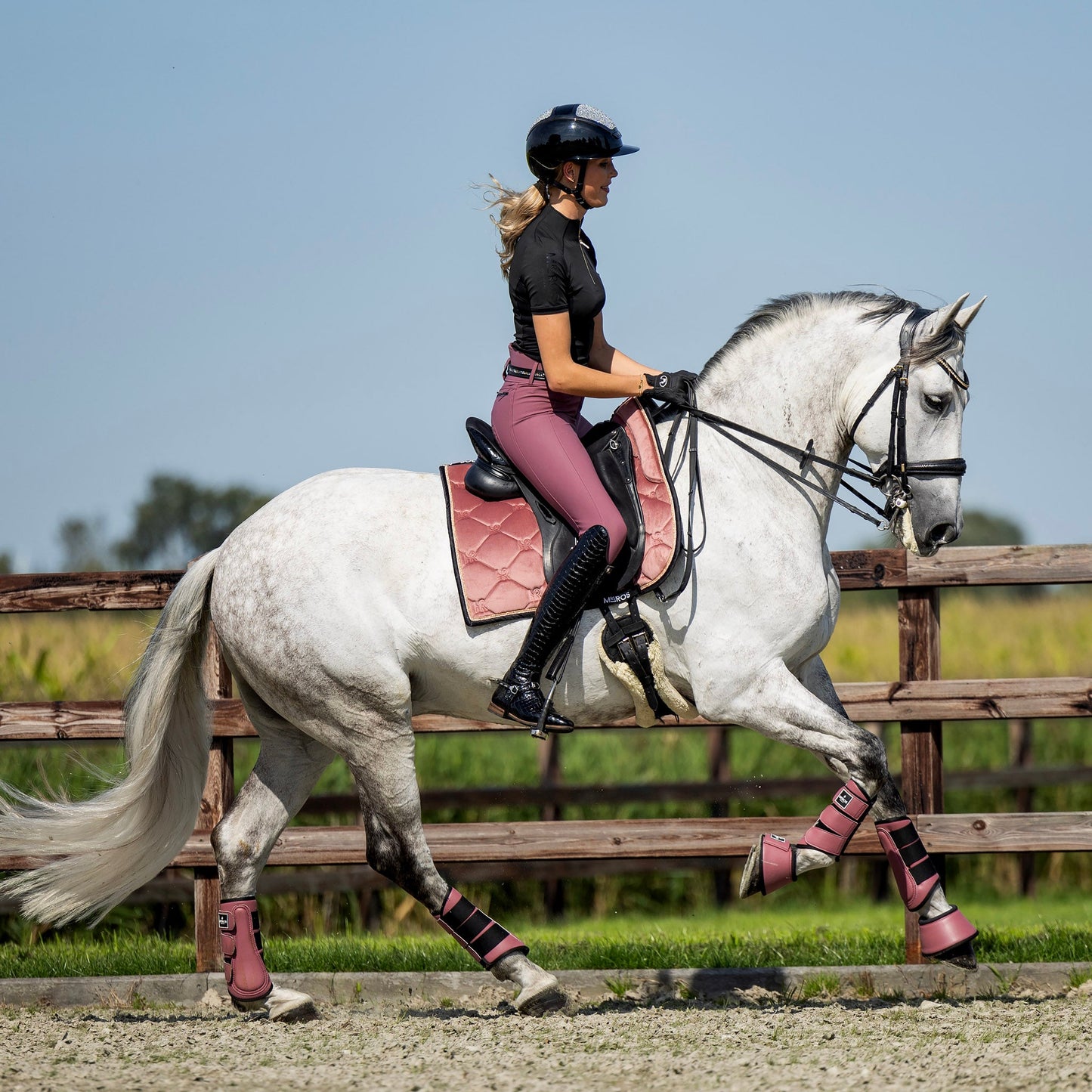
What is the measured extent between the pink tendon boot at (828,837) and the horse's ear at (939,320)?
157 centimetres

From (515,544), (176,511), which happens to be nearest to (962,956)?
(515,544)

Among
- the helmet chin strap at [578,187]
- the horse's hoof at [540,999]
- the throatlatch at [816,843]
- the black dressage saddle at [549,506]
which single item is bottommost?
the horse's hoof at [540,999]

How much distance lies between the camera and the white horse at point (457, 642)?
15.3ft

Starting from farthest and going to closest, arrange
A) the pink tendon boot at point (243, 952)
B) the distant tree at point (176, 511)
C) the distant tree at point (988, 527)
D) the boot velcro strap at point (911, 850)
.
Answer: the distant tree at point (988, 527) < the distant tree at point (176, 511) < the pink tendon boot at point (243, 952) < the boot velcro strap at point (911, 850)

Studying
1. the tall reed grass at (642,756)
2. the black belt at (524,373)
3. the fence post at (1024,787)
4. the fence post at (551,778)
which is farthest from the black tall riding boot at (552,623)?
the fence post at (1024,787)

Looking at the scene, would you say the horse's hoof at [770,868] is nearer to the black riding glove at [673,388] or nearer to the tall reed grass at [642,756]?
the black riding glove at [673,388]

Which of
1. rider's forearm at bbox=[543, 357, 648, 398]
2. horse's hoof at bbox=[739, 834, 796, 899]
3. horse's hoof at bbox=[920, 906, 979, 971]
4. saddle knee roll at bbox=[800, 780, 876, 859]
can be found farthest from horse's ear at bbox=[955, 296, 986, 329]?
horse's hoof at bbox=[920, 906, 979, 971]

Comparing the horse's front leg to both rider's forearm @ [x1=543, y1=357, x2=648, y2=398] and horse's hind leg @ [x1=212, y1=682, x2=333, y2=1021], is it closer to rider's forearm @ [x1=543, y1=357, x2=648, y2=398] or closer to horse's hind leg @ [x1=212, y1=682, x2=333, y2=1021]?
rider's forearm @ [x1=543, y1=357, x2=648, y2=398]

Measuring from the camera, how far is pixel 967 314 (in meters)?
4.66

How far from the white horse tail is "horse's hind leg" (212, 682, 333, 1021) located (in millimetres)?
247

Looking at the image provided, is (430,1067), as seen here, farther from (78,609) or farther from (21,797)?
(78,609)

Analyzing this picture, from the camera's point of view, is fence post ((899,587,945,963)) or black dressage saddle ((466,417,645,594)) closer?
black dressage saddle ((466,417,645,594))

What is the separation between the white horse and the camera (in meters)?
4.66

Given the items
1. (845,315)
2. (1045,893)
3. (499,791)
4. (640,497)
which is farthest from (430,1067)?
(1045,893)
